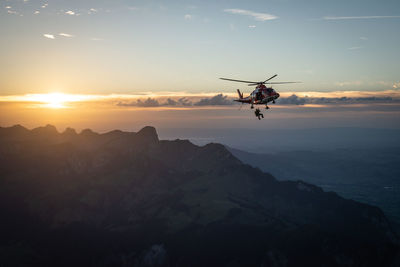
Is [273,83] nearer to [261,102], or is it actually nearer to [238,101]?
[261,102]

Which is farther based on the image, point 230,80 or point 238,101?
point 238,101

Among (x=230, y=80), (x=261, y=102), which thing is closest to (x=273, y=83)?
(x=261, y=102)

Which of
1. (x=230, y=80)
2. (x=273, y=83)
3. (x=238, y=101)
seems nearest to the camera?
(x=230, y=80)

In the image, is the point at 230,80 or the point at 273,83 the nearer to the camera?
the point at 230,80

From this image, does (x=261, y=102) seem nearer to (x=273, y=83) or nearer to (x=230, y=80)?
(x=273, y=83)

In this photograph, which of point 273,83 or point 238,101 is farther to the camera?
point 238,101

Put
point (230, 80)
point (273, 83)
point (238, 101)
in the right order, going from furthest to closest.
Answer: point (238, 101), point (273, 83), point (230, 80)

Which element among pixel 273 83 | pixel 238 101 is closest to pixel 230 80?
pixel 273 83
